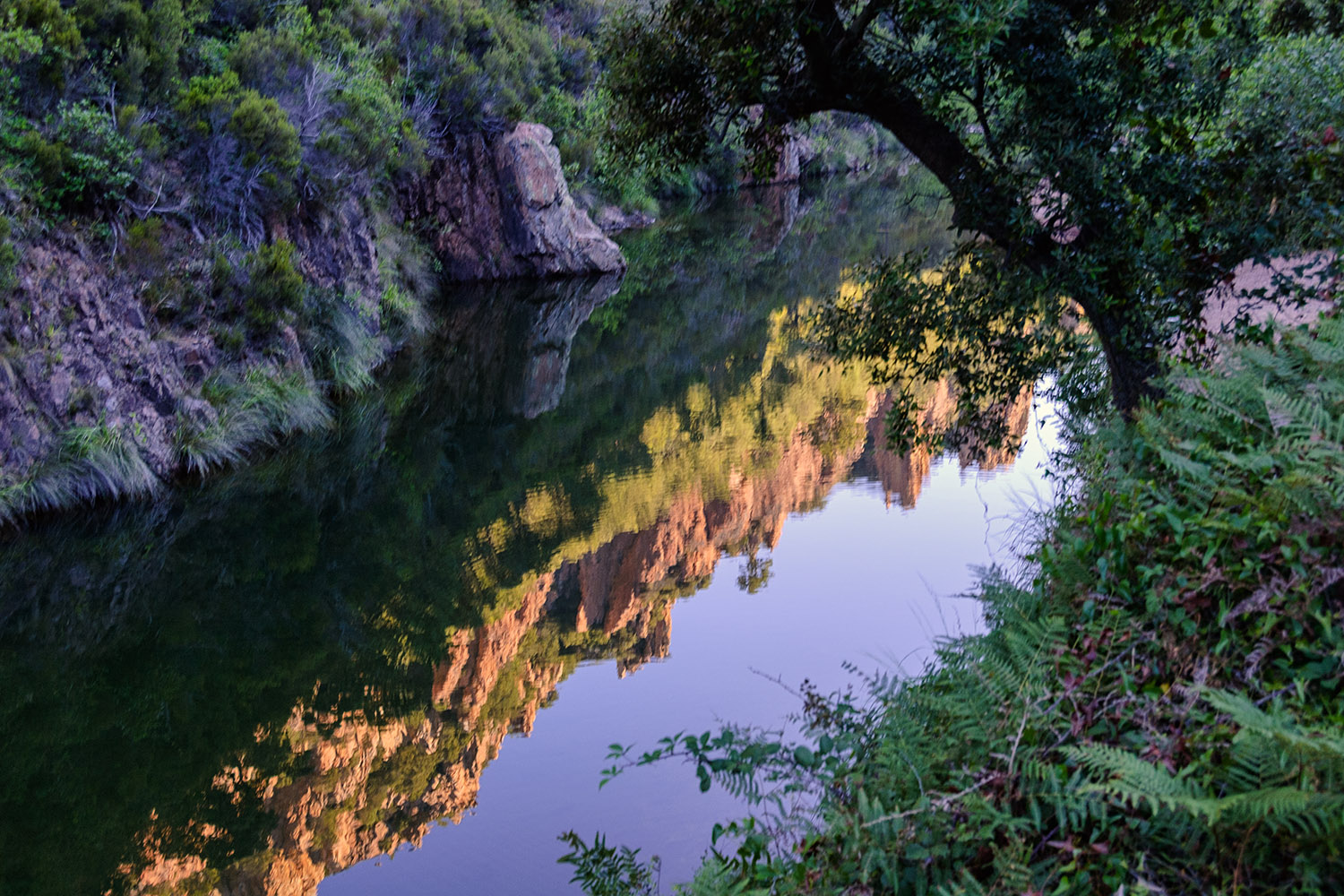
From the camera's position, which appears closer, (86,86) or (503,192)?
(86,86)

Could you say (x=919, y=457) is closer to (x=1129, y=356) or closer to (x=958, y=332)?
(x=958, y=332)

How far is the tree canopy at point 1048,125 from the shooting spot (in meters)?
6.91

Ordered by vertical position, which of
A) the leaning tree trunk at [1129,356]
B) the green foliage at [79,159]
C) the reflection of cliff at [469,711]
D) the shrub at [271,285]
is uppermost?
the green foliage at [79,159]

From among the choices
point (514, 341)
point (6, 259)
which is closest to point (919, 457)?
point (514, 341)

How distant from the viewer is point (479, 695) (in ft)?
26.6

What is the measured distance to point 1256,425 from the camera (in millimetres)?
4195

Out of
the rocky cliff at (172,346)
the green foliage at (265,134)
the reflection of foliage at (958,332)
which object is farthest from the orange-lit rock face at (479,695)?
the green foliage at (265,134)

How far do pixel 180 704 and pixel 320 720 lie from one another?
1205mm

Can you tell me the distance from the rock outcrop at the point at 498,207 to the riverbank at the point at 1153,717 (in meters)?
23.1

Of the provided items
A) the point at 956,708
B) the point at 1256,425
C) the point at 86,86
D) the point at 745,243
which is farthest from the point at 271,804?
the point at 745,243

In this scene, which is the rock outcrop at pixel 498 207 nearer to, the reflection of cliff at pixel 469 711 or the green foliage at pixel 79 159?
the green foliage at pixel 79 159

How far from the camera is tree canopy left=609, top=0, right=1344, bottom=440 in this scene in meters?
6.91

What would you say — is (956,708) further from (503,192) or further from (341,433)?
(503,192)

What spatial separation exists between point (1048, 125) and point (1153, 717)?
5.62 m
